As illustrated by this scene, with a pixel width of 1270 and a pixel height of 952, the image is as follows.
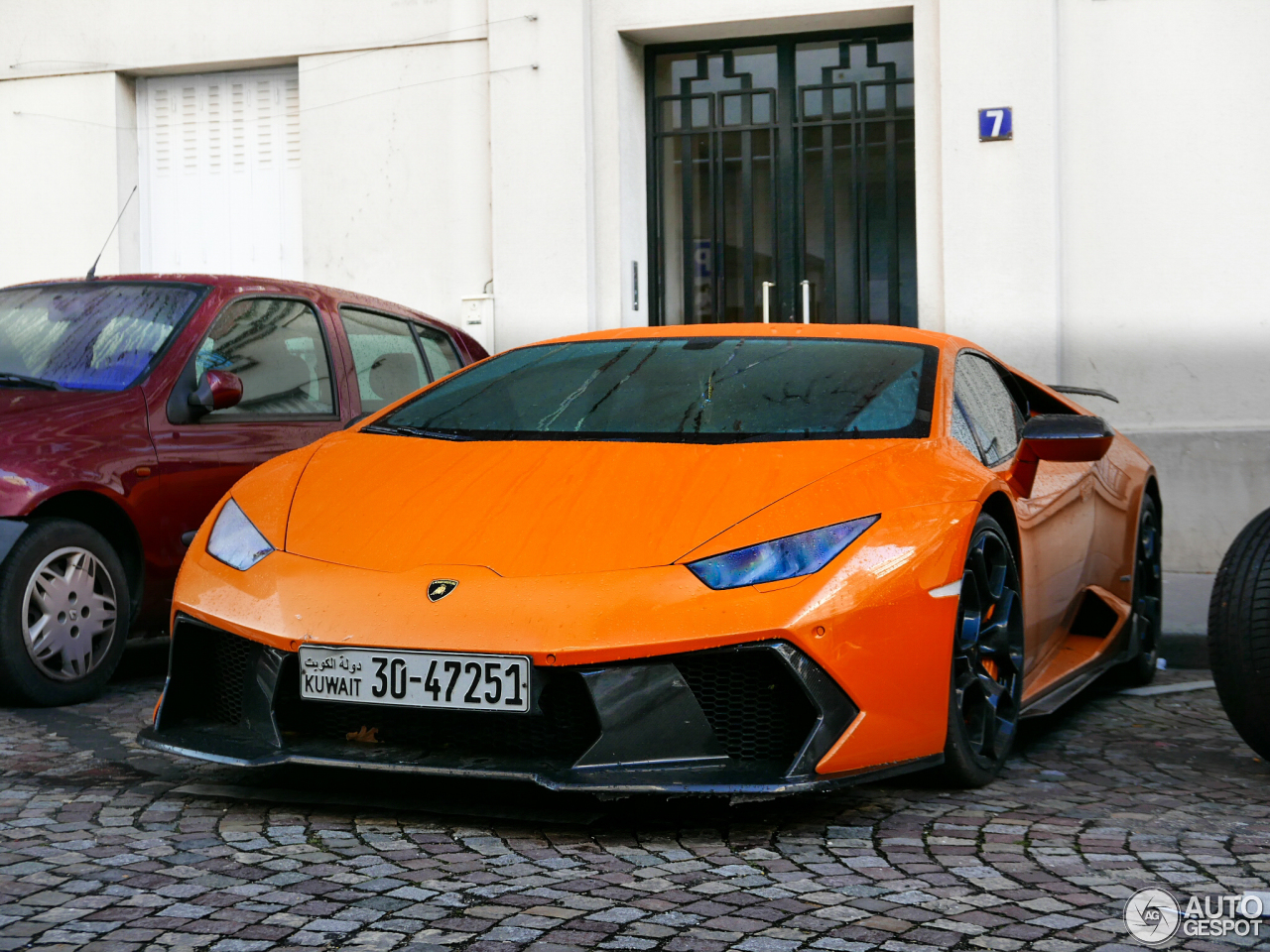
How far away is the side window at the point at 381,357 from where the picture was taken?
20.4 ft

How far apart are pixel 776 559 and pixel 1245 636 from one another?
1342 millimetres

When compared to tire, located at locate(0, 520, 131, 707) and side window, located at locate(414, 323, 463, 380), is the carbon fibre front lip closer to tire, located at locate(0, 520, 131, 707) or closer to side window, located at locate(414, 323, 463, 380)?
tire, located at locate(0, 520, 131, 707)

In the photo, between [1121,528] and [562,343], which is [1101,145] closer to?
[1121,528]

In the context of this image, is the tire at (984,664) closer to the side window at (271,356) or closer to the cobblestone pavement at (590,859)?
the cobblestone pavement at (590,859)

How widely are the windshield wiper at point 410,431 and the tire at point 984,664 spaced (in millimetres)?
1402

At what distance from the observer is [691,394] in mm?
4164

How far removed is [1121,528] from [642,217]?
18.4ft

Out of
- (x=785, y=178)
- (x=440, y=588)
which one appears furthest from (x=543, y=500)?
(x=785, y=178)

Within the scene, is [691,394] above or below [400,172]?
below

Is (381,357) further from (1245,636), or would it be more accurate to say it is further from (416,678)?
(1245,636)

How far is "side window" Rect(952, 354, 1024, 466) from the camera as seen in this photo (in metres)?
4.11

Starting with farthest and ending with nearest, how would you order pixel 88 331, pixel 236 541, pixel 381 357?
pixel 381 357
pixel 88 331
pixel 236 541

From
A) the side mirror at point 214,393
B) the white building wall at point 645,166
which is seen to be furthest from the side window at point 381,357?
the white building wall at point 645,166

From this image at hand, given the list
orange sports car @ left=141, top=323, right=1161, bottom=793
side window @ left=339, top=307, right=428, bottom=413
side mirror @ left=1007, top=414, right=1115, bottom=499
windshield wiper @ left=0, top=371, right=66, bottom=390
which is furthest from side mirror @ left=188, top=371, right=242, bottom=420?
side mirror @ left=1007, top=414, right=1115, bottom=499
